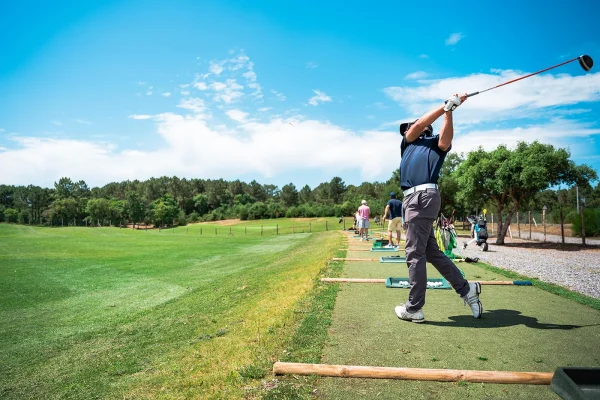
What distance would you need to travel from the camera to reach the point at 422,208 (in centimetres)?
499

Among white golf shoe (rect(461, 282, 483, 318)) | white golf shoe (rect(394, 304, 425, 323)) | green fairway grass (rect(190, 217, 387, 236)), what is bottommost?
green fairway grass (rect(190, 217, 387, 236))

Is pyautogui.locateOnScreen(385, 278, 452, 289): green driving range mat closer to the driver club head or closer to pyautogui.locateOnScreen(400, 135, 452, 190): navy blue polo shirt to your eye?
pyautogui.locateOnScreen(400, 135, 452, 190): navy blue polo shirt

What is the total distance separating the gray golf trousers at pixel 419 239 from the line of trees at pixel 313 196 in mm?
19460

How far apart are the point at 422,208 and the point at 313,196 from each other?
477ft

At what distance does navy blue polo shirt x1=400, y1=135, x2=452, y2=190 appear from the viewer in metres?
5.00

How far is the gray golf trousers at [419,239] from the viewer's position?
16.4 feet

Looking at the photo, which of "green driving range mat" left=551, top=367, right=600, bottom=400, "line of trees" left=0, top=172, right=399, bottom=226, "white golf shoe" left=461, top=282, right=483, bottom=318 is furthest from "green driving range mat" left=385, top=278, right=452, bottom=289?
"line of trees" left=0, top=172, right=399, bottom=226

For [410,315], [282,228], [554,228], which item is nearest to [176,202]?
[282,228]

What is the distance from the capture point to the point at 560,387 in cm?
307

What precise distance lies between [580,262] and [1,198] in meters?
204

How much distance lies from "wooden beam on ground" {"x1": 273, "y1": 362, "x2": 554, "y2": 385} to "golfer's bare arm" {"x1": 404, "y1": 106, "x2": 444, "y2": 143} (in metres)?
2.90

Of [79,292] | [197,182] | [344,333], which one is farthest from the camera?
[197,182]

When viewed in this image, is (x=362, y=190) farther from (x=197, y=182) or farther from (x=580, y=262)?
(x=580, y=262)

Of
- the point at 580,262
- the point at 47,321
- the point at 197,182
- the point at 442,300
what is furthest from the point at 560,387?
the point at 197,182
